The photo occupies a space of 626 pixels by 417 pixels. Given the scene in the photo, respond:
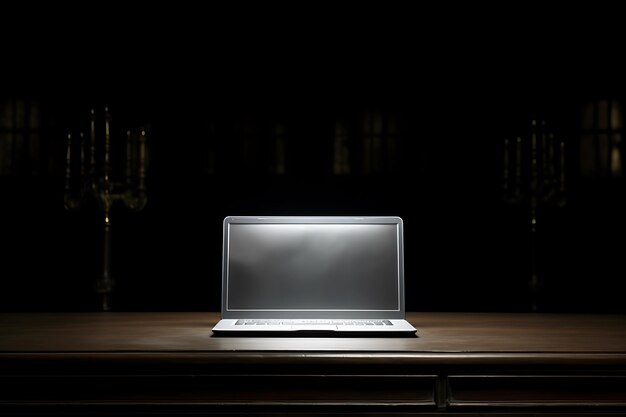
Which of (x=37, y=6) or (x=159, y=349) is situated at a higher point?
(x=37, y=6)

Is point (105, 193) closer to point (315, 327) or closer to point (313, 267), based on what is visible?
point (313, 267)

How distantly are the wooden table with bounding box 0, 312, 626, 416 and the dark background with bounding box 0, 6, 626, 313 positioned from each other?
8.13 feet

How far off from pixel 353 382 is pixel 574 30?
10.7 ft

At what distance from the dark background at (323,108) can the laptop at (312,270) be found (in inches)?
79.3

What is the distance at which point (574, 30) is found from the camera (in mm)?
3621

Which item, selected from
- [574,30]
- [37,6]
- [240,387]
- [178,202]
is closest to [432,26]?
[574,30]

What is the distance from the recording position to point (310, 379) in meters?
1.18

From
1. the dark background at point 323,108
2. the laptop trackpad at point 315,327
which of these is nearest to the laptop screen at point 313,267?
the laptop trackpad at point 315,327

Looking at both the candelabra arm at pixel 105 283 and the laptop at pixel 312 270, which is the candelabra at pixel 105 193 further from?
the laptop at pixel 312 270

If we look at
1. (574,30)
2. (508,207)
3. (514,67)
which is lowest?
(508,207)

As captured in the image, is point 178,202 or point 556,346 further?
point 178,202

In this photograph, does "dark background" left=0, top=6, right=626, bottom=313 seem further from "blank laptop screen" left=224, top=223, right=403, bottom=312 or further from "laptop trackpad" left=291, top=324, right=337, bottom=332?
"laptop trackpad" left=291, top=324, right=337, bottom=332

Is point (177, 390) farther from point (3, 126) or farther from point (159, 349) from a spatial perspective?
point (3, 126)

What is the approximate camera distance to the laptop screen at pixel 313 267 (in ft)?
5.15
